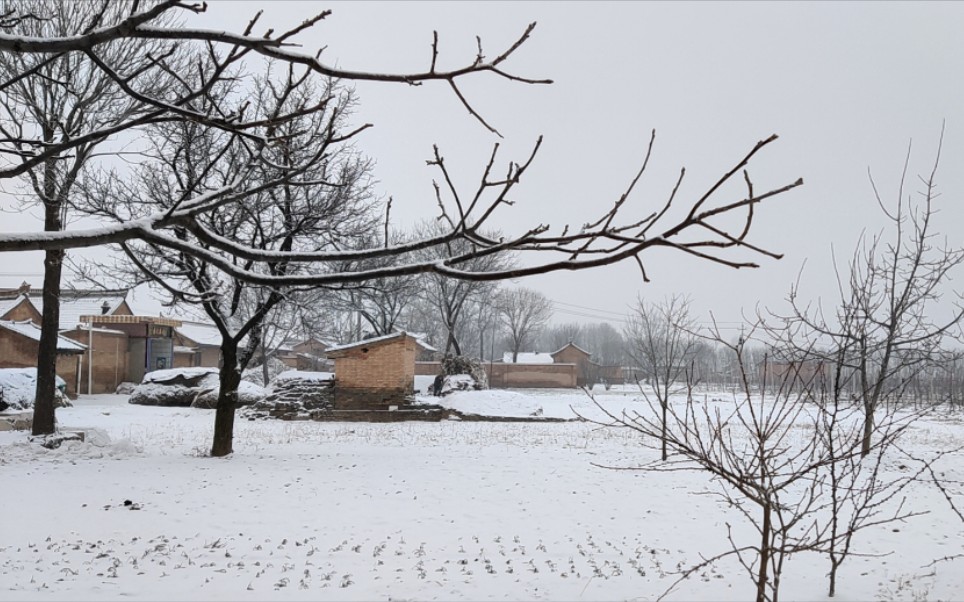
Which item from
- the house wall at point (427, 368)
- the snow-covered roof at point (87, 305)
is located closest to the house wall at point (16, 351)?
the snow-covered roof at point (87, 305)

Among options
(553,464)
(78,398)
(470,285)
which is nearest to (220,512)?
(553,464)

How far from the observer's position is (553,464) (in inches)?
421

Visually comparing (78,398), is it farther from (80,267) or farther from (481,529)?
(481,529)

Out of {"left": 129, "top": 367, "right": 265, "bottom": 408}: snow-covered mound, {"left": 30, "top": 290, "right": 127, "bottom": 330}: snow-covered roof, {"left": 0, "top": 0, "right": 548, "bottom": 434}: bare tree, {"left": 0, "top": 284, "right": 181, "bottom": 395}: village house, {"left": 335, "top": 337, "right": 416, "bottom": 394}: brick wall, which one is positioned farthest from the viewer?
{"left": 30, "top": 290, "right": 127, "bottom": 330}: snow-covered roof

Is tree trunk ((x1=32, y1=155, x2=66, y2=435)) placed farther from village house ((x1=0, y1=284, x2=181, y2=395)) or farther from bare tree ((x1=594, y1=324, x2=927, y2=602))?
village house ((x1=0, y1=284, x2=181, y2=395))

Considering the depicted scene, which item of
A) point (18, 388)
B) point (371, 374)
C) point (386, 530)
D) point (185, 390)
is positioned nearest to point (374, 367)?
point (371, 374)

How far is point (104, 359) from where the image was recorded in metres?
29.2

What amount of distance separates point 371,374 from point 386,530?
539 inches

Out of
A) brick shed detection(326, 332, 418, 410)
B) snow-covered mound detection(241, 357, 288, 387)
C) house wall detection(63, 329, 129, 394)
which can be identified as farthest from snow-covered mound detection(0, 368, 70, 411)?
snow-covered mound detection(241, 357, 288, 387)

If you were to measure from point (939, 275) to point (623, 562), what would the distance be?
8.48 m

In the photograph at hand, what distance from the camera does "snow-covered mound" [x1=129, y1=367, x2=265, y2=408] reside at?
22547mm

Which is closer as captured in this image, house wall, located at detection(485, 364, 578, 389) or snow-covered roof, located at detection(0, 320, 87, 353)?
snow-covered roof, located at detection(0, 320, 87, 353)

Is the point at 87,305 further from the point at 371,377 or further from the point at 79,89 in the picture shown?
the point at 79,89

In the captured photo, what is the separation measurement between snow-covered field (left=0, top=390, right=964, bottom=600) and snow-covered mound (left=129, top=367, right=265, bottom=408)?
10.6 m
